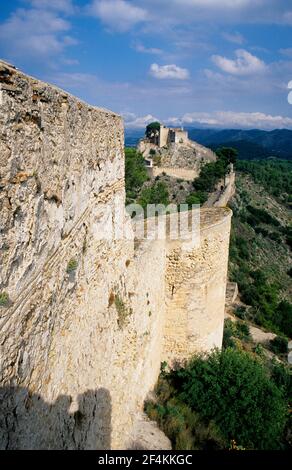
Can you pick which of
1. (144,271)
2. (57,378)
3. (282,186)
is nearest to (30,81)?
(57,378)

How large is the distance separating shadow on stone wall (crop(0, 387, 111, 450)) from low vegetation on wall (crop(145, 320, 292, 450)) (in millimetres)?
2563

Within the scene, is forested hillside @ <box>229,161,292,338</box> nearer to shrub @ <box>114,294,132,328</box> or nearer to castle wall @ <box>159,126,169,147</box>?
castle wall @ <box>159,126,169,147</box>

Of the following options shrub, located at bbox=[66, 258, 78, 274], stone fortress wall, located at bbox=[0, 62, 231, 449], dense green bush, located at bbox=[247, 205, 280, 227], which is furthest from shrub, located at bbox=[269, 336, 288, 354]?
dense green bush, located at bbox=[247, 205, 280, 227]

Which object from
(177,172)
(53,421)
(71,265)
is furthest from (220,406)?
(177,172)

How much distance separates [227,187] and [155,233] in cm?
3313

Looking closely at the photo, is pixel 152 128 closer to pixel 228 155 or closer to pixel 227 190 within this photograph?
pixel 228 155

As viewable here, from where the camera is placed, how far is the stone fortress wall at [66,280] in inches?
90.8

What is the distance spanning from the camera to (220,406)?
7.54 m

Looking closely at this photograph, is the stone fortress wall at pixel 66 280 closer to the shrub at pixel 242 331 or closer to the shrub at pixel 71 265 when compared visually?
the shrub at pixel 71 265

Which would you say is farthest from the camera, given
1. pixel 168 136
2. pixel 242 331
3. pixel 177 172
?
pixel 168 136

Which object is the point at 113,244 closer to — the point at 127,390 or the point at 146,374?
the point at 127,390

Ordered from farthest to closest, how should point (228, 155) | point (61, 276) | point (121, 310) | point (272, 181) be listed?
point (272, 181) → point (228, 155) → point (121, 310) → point (61, 276)

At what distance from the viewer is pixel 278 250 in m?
36.4

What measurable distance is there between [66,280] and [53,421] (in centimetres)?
118
